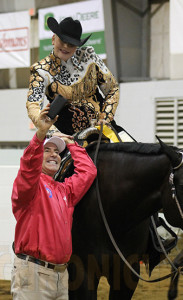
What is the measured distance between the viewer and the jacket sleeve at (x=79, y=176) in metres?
2.50

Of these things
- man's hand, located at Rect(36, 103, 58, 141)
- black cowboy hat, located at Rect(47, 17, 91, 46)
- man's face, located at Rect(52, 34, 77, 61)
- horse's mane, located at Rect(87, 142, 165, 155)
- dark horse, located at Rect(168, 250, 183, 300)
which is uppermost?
black cowboy hat, located at Rect(47, 17, 91, 46)

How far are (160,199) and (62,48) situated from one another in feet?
3.56

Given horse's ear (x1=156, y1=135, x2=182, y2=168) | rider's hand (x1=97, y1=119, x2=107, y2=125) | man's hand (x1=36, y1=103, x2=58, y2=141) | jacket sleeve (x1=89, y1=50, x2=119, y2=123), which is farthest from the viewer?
jacket sleeve (x1=89, y1=50, x2=119, y2=123)

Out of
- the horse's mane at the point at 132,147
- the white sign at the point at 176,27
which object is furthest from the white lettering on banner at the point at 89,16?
the horse's mane at the point at 132,147

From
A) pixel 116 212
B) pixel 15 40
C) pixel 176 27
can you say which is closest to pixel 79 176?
pixel 116 212

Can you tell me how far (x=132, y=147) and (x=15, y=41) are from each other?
18.4 feet

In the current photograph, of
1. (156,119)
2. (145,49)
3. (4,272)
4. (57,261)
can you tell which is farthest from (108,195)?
(145,49)

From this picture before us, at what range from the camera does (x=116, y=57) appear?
755 cm

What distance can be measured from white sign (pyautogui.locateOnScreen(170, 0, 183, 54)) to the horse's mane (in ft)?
13.5

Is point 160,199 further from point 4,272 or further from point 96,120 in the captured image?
point 4,272

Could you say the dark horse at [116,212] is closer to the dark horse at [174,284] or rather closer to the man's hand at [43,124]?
the dark horse at [174,284]

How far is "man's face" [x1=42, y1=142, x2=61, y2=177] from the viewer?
96.6 inches

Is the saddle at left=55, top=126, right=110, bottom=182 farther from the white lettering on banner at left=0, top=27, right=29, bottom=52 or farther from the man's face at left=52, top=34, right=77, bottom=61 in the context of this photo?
the white lettering on banner at left=0, top=27, right=29, bottom=52

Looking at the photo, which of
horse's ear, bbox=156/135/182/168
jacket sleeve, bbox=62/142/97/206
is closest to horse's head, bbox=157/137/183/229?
horse's ear, bbox=156/135/182/168
